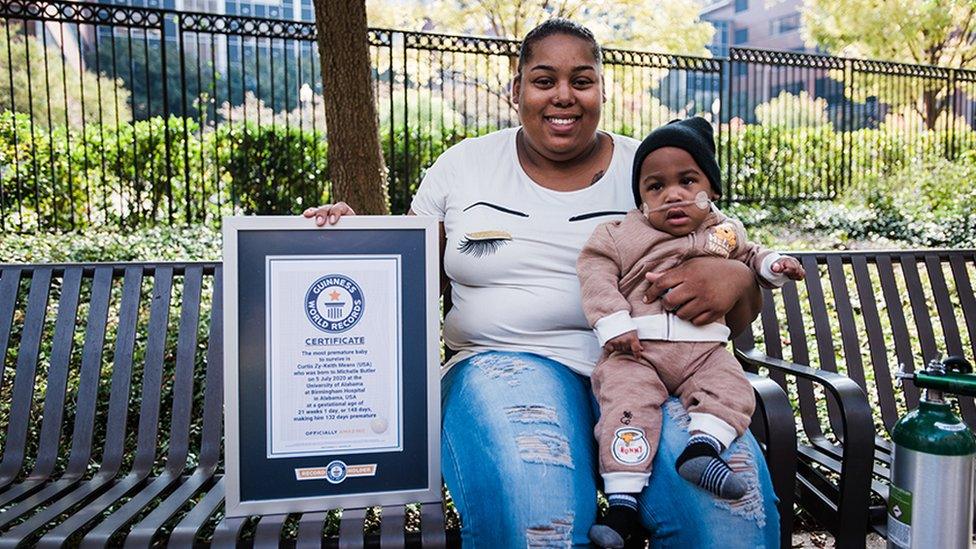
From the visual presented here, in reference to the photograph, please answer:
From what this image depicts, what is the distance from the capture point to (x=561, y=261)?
2551 millimetres

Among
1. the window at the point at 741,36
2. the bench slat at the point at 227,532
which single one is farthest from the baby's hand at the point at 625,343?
the window at the point at 741,36

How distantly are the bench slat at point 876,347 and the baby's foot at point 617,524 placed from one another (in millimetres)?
1619

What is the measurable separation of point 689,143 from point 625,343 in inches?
25.3

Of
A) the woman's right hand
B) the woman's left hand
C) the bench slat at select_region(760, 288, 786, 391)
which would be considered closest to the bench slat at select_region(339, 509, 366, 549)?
the woman's right hand

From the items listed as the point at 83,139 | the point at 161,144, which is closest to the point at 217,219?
the point at 161,144

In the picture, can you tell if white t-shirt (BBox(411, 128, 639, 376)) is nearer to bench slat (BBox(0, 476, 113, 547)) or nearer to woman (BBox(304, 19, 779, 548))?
woman (BBox(304, 19, 779, 548))

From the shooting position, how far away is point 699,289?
2336 mm

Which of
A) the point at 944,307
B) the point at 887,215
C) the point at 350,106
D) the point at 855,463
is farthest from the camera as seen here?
the point at 887,215

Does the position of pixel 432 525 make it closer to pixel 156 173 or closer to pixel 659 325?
pixel 659 325

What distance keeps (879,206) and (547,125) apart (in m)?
9.37

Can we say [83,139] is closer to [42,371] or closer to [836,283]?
[42,371]

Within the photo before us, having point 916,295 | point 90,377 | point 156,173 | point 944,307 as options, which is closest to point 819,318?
point 916,295

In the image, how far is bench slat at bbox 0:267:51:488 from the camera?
2711mm

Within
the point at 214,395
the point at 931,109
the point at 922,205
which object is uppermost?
the point at 931,109
